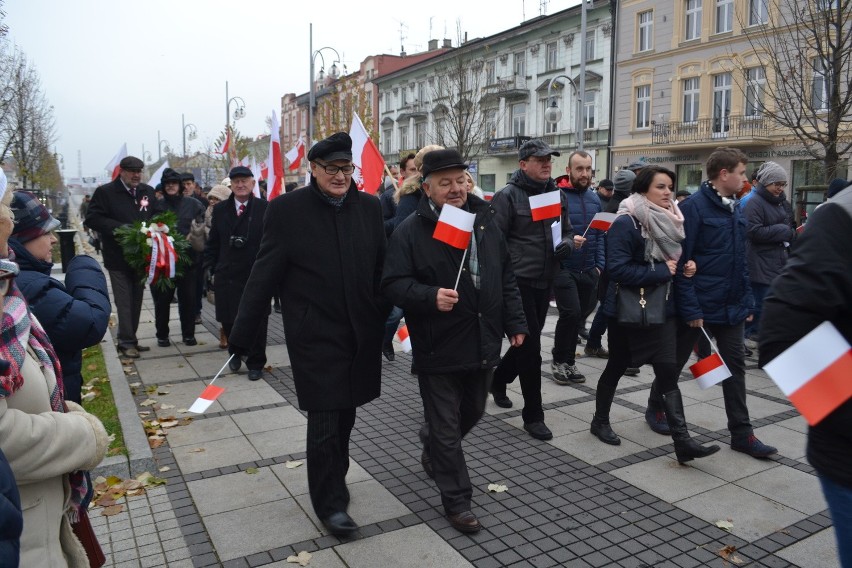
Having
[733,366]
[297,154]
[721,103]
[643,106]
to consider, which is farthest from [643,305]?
[643,106]

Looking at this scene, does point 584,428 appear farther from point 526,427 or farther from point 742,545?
point 742,545

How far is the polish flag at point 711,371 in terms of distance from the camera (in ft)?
16.3

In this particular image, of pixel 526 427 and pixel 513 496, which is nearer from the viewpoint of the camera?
pixel 513 496

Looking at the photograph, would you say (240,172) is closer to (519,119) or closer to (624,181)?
(624,181)

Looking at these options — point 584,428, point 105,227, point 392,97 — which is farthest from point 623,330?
point 392,97

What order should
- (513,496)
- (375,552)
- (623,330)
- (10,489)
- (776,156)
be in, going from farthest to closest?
(776,156)
(623,330)
(513,496)
(375,552)
(10,489)

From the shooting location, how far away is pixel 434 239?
4.27 m

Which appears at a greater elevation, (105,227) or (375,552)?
(105,227)

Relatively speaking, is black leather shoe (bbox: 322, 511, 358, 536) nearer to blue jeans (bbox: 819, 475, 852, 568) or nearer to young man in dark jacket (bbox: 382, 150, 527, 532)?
young man in dark jacket (bbox: 382, 150, 527, 532)

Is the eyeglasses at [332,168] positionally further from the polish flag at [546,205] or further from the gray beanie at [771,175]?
the gray beanie at [771,175]

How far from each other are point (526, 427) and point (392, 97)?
53.5m

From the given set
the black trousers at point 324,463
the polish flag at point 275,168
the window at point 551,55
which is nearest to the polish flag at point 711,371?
the black trousers at point 324,463

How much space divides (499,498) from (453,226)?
172 cm

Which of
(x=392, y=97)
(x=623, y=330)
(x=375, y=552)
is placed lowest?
(x=375, y=552)
